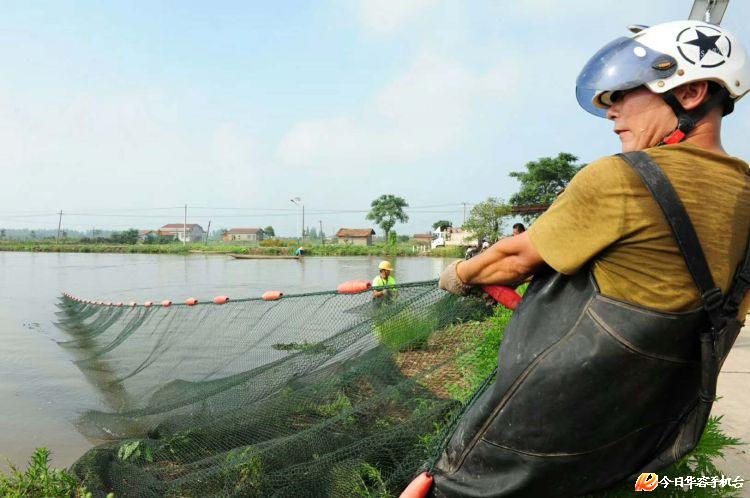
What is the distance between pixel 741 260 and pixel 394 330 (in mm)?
1794

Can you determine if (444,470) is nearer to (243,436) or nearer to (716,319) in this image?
(716,319)

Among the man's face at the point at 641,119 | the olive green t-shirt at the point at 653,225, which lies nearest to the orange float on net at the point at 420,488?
the olive green t-shirt at the point at 653,225

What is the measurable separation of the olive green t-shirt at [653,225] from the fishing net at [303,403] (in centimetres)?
94

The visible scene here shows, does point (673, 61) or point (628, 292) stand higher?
point (673, 61)

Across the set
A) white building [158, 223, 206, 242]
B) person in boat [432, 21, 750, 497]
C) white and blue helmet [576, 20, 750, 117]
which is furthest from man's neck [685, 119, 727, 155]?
white building [158, 223, 206, 242]

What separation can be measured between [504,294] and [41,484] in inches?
158

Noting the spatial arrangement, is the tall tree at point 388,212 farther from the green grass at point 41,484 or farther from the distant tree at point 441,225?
the green grass at point 41,484

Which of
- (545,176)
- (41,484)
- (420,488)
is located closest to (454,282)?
(420,488)

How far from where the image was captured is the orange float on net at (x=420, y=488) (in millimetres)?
1663

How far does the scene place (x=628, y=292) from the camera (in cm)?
131

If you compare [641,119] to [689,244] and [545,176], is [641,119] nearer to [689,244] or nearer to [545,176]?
[689,244]

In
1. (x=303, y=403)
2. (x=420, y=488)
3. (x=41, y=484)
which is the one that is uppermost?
(x=420, y=488)

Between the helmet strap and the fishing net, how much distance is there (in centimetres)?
127

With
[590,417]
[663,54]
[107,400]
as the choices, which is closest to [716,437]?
[590,417]
